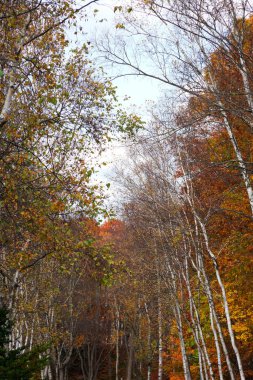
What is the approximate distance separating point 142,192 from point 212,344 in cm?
751

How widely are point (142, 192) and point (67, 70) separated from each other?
19.3 ft

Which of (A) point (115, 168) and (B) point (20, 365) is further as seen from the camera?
(A) point (115, 168)

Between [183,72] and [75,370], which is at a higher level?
[183,72]

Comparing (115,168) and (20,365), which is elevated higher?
(115,168)

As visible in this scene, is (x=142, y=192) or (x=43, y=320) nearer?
(x=142, y=192)

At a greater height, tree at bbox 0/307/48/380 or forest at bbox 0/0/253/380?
forest at bbox 0/0/253/380

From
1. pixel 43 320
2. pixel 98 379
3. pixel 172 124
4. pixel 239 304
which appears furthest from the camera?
pixel 98 379

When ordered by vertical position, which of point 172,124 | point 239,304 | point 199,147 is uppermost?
point 199,147

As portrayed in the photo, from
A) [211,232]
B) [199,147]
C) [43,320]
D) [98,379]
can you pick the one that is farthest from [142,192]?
[98,379]

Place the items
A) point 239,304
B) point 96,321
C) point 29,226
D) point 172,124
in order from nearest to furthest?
point 172,124
point 29,226
point 239,304
point 96,321

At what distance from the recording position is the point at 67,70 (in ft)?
24.3

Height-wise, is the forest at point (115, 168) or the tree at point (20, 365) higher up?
the forest at point (115, 168)

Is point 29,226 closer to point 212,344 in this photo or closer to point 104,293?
point 212,344

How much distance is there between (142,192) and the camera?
12.4 metres
